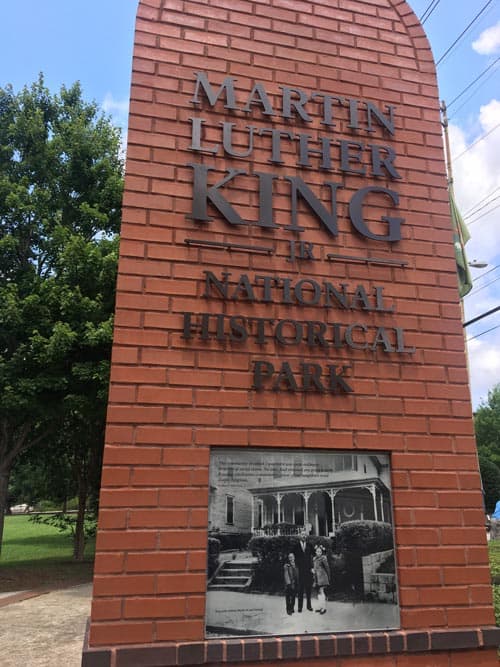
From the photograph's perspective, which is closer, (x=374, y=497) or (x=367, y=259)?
(x=374, y=497)

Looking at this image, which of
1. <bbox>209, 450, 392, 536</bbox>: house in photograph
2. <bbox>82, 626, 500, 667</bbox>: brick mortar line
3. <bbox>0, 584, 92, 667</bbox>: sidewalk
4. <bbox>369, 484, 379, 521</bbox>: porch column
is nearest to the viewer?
<bbox>82, 626, 500, 667</bbox>: brick mortar line

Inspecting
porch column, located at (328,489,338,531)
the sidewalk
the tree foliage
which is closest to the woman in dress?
porch column, located at (328,489,338,531)

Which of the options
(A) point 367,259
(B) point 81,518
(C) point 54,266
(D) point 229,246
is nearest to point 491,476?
(B) point 81,518

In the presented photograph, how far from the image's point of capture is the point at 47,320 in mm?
11055

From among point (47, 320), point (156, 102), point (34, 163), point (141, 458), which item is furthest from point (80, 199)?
point (141, 458)

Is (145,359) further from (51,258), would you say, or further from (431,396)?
(51,258)

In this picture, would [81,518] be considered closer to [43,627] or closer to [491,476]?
[43,627]

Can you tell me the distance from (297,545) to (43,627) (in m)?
6.10

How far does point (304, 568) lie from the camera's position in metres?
2.96

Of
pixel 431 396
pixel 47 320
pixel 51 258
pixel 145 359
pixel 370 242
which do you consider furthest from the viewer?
pixel 51 258

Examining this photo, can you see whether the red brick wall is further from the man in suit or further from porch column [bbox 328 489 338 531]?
the man in suit

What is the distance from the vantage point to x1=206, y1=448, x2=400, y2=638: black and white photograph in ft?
9.43

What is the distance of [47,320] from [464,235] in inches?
336

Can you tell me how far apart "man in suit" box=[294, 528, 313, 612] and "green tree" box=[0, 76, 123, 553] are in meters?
8.13
